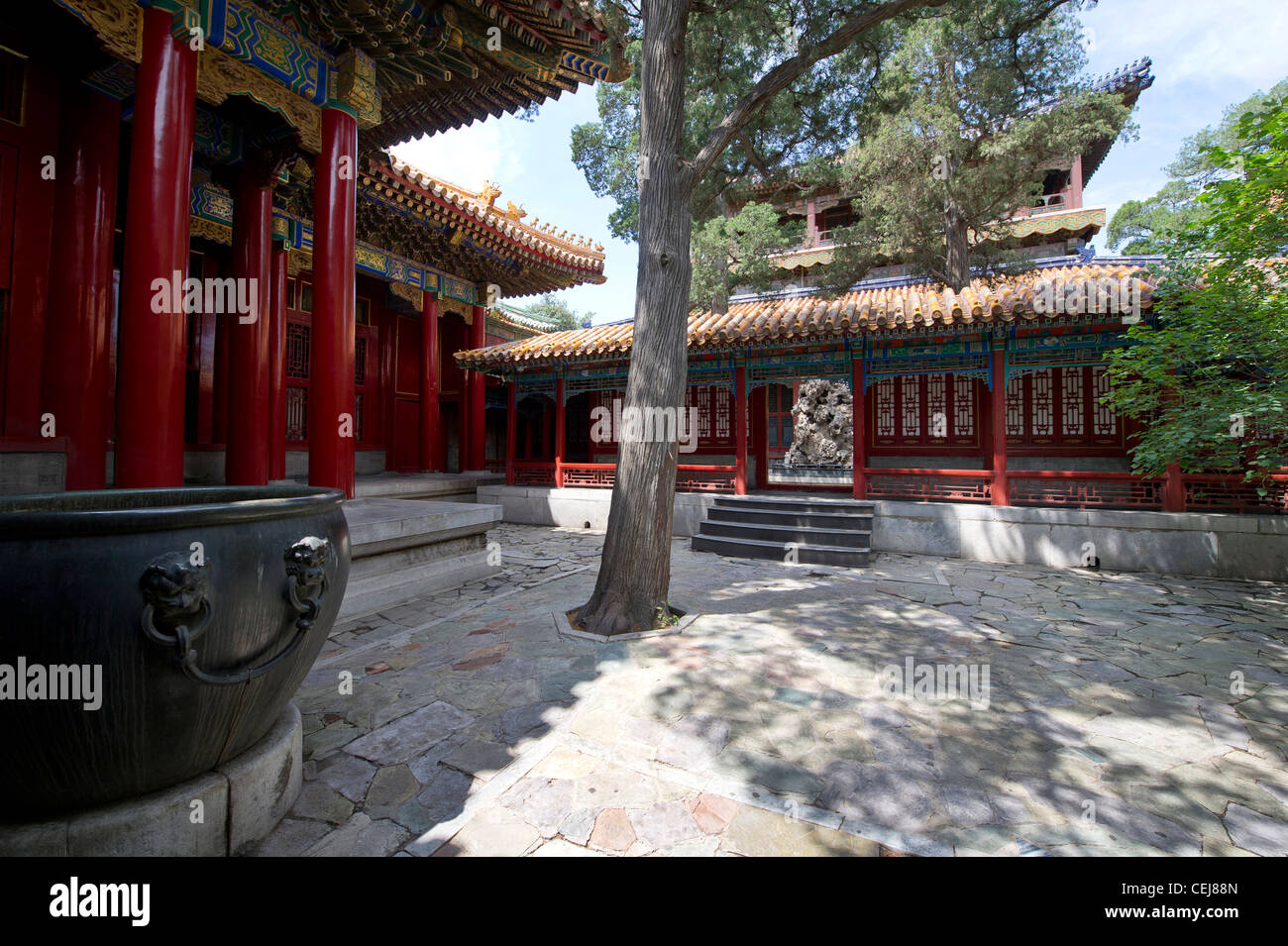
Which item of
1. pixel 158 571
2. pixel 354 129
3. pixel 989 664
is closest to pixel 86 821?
pixel 158 571

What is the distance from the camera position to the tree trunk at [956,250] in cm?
883

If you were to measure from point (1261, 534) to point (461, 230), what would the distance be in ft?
37.7

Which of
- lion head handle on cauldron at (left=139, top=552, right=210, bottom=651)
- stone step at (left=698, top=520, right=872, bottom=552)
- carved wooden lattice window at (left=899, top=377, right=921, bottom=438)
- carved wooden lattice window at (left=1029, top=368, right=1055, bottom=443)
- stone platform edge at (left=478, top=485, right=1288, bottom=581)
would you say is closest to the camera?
lion head handle on cauldron at (left=139, top=552, right=210, bottom=651)

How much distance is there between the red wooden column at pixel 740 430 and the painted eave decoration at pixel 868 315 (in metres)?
0.75

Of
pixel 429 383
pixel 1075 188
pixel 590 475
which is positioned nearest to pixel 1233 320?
pixel 590 475

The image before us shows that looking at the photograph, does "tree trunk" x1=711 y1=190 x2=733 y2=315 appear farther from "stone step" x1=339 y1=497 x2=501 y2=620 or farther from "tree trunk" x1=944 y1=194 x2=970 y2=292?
"stone step" x1=339 y1=497 x2=501 y2=620

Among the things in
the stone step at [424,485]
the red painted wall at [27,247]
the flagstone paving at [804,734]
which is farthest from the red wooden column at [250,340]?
the flagstone paving at [804,734]

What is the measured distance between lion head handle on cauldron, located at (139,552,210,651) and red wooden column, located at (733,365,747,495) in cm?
800

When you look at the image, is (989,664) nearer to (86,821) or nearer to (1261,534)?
(86,821)

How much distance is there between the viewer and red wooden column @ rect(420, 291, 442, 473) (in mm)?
10008

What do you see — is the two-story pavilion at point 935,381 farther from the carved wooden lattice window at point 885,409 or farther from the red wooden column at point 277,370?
the red wooden column at point 277,370

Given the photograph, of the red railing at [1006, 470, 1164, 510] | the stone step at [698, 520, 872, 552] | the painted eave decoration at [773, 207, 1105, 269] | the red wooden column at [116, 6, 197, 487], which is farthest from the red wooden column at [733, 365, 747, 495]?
the red wooden column at [116, 6, 197, 487]

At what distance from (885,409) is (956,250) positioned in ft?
9.71

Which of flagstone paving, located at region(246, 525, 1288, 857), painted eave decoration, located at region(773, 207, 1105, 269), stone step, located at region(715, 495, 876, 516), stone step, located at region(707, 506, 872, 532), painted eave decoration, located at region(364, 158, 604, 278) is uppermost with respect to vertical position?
painted eave decoration, located at region(773, 207, 1105, 269)
